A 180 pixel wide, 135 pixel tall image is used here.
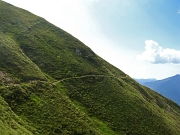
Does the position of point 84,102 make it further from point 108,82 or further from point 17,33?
point 17,33

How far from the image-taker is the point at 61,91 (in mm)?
73125

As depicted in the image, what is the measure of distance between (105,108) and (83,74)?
20.8 meters

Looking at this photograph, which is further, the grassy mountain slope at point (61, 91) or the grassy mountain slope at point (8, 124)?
the grassy mountain slope at point (61, 91)

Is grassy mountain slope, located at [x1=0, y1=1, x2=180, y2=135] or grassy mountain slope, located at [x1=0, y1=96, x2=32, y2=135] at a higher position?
grassy mountain slope, located at [x1=0, y1=1, x2=180, y2=135]

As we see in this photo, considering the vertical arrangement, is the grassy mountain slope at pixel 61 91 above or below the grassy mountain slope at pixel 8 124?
above

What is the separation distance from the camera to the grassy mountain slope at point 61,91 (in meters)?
55.0

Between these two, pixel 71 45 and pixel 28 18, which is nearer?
pixel 71 45

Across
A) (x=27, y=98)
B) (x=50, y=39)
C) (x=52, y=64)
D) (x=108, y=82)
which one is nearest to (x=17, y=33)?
(x=50, y=39)

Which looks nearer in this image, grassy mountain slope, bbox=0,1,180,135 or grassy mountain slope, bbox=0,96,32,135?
grassy mountain slope, bbox=0,96,32,135

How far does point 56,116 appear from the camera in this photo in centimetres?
5675

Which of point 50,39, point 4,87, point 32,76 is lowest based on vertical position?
point 4,87

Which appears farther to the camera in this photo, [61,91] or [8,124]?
[61,91]

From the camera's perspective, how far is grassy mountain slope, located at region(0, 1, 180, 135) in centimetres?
5500

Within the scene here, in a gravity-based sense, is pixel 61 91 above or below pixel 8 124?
above
